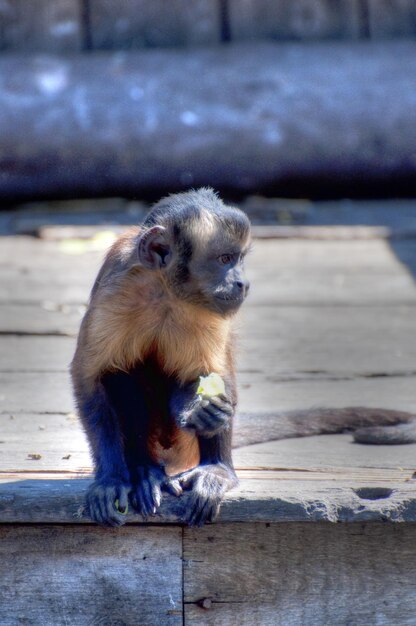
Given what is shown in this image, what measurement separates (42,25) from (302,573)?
5616mm

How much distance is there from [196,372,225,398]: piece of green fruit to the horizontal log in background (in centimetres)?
497

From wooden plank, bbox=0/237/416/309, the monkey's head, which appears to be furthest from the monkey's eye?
wooden plank, bbox=0/237/416/309

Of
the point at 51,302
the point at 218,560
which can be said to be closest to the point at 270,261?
the point at 51,302

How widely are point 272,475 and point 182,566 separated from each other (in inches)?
16.2

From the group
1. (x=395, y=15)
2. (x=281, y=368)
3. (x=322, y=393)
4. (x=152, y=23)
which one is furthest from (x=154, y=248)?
(x=395, y=15)

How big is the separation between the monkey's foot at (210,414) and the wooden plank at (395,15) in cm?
538

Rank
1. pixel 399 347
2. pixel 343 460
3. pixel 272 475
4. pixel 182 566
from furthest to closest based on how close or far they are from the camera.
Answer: pixel 399 347
pixel 343 460
pixel 272 475
pixel 182 566

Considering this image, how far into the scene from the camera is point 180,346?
3641 mm

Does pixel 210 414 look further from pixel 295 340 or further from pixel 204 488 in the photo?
pixel 295 340

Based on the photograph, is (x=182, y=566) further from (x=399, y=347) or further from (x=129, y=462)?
(x=399, y=347)

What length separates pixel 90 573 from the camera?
327cm

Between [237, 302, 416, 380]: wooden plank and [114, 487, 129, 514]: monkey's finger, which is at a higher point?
[114, 487, 129, 514]: monkey's finger

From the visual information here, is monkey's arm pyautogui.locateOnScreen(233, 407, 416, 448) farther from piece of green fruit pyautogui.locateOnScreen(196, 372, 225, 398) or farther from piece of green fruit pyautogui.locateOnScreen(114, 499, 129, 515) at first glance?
piece of green fruit pyautogui.locateOnScreen(114, 499, 129, 515)

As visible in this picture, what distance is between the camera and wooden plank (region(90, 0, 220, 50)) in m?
8.07
